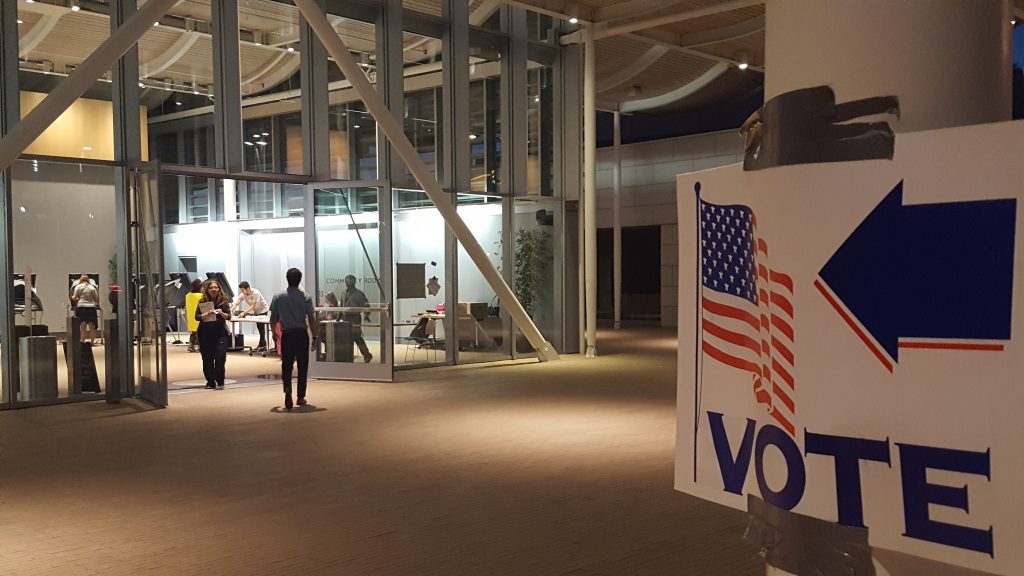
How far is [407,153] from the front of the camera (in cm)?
1280

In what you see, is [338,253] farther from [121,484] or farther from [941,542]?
[941,542]

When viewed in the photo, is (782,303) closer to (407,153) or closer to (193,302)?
(407,153)

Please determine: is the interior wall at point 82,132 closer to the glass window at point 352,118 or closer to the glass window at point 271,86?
the glass window at point 271,86

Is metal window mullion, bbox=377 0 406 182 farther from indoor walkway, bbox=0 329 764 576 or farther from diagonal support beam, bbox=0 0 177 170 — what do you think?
diagonal support beam, bbox=0 0 177 170

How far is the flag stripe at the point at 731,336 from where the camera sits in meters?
1.61

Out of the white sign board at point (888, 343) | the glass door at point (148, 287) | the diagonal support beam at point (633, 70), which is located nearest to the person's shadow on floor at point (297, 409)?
the glass door at point (148, 287)

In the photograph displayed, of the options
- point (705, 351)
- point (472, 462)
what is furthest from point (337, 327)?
point (705, 351)

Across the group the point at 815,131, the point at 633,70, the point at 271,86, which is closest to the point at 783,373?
the point at 815,131

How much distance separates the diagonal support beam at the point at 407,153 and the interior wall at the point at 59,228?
336 cm

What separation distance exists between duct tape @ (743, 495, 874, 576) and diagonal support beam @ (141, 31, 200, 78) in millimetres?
12086

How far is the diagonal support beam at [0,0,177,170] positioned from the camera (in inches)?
336

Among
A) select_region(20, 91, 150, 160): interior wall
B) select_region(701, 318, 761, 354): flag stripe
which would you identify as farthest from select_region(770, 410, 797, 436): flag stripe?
select_region(20, 91, 150, 160): interior wall

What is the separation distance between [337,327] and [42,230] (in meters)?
4.13

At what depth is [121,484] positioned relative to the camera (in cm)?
682
